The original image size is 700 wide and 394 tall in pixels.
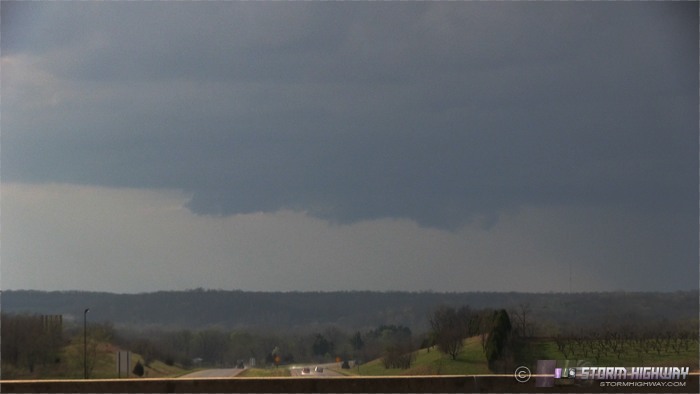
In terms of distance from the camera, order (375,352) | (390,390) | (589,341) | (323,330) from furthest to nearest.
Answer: (323,330) → (375,352) → (589,341) → (390,390)

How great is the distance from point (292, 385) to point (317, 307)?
39.7ft

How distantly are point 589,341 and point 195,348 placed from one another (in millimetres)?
9561

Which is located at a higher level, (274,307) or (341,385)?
(274,307)

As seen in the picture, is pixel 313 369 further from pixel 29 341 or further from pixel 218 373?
pixel 29 341

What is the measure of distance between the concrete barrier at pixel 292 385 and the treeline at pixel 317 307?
935 cm

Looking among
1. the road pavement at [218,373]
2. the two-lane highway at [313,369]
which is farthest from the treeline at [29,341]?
the two-lane highway at [313,369]

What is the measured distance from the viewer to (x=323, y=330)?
84.2ft

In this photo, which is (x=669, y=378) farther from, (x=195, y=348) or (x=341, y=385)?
(x=195, y=348)

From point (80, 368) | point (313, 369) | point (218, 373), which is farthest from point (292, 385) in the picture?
point (80, 368)

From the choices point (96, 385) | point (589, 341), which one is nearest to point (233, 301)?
point (589, 341)

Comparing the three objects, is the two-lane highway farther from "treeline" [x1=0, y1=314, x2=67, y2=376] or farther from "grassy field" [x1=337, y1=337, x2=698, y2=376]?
"treeline" [x1=0, y1=314, x2=67, y2=376]

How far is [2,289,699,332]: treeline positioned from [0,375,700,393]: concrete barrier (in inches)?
368

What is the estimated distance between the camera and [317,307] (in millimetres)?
26531

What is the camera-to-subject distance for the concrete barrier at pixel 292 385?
14.3 meters
